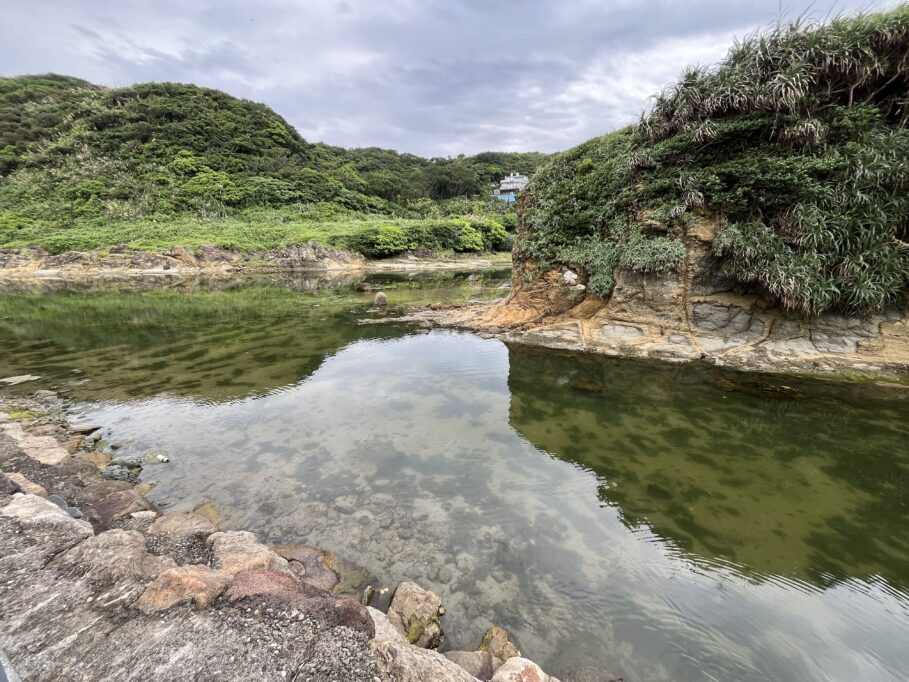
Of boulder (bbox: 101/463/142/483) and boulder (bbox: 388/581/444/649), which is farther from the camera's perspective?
boulder (bbox: 101/463/142/483)

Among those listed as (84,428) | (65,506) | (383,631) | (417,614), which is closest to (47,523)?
(65,506)

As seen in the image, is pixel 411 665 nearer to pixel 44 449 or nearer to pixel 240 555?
pixel 240 555

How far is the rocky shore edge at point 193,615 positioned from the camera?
2760 mm

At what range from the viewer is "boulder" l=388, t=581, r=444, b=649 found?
4027mm

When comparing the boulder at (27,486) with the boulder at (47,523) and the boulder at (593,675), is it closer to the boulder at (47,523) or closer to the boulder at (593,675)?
the boulder at (47,523)

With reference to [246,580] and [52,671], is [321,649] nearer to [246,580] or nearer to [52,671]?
[246,580]

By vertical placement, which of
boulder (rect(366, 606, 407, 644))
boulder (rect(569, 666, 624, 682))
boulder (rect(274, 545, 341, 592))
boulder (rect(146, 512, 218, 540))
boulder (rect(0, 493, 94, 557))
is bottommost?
boulder (rect(569, 666, 624, 682))

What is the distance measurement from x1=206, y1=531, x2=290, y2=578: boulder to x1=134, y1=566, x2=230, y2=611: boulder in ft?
2.10

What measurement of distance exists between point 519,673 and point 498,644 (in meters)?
0.79

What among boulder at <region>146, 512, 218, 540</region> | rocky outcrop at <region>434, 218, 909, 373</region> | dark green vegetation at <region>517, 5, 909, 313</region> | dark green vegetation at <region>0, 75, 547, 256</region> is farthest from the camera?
dark green vegetation at <region>0, 75, 547, 256</region>

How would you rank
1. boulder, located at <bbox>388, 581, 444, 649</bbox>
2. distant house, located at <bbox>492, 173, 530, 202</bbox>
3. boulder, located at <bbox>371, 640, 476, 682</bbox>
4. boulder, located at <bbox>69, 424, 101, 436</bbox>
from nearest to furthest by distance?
boulder, located at <bbox>371, 640, 476, 682</bbox> → boulder, located at <bbox>388, 581, 444, 649</bbox> → boulder, located at <bbox>69, 424, 101, 436</bbox> → distant house, located at <bbox>492, 173, 530, 202</bbox>

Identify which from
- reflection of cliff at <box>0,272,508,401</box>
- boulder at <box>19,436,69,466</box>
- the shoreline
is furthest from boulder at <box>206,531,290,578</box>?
the shoreline

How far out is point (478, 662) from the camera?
3.63 metres

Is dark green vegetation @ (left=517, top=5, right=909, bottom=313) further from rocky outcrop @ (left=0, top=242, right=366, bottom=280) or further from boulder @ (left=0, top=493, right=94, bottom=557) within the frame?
rocky outcrop @ (left=0, top=242, right=366, bottom=280)
